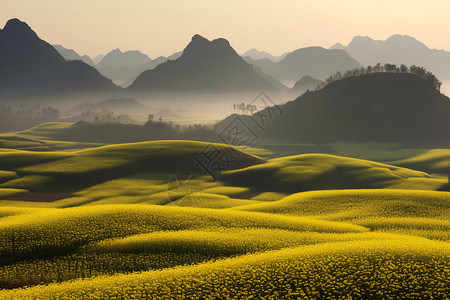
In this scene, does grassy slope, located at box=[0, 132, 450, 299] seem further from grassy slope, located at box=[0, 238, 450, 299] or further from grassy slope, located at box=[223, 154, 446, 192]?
grassy slope, located at box=[223, 154, 446, 192]

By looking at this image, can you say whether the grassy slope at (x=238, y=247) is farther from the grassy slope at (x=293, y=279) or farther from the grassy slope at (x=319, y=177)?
the grassy slope at (x=319, y=177)

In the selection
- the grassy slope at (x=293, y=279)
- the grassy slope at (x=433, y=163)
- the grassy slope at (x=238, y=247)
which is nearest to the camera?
the grassy slope at (x=293, y=279)

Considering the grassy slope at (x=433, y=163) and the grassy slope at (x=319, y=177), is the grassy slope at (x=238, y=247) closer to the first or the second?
the grassy slope at (x=319, y=177)

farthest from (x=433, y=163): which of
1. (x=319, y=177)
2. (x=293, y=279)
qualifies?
(x=293, y=279)

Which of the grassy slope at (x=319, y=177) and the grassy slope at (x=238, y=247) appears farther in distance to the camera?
the grassy slope at (x=319, y=177)

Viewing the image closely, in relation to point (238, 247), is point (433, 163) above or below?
below

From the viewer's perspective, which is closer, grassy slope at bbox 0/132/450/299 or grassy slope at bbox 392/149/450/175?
grassy slope at bbox 0/132/450/299

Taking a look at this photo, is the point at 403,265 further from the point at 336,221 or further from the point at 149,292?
the point at 336,221

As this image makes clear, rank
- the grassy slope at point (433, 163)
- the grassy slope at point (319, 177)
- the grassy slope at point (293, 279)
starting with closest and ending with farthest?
1. the grassy slope at point (293, 279)
2. the grassy slope at point (319, 177)
3. the grassy slope at point (433, 163)

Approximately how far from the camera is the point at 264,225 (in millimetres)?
43312

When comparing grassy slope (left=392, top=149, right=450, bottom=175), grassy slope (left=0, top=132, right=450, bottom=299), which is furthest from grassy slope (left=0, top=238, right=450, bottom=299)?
grassy slope (left=392, top=149, right=450, bottom=175)

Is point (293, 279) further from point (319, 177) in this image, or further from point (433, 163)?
point (433, 163)

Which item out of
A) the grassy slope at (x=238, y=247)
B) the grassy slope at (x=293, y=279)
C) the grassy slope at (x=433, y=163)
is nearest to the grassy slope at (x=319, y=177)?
the grassy slope at (x=238, y=247)

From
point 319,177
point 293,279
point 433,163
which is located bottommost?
point 319,177
